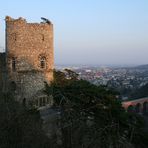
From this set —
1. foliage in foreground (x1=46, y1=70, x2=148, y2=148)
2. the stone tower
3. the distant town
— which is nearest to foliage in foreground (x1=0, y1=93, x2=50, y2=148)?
foliage in foreground (x1=46, y1=70, x2=148, y2=148)

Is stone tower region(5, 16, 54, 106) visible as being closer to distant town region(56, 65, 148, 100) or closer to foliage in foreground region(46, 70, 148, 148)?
foliage in foreground region(46, 70, 148, 148)

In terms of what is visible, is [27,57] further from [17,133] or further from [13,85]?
[17,133]

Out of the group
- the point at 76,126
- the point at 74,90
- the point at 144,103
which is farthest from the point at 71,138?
the point at 144,103

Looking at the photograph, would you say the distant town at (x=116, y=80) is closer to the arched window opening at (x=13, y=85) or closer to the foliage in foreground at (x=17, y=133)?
the arched window opening at (x=13, y=85)

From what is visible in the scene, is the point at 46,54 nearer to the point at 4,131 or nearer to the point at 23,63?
the point at 23,63

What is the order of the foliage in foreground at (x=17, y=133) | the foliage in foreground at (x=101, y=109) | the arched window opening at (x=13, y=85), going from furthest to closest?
the arched window opening at (x=13, y=85) → the foliage in foreground at (x=101, y=109) → the foliage in foreground at (x=17, y=133)

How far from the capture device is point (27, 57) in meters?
16.4

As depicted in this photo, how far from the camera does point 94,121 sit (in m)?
13.0

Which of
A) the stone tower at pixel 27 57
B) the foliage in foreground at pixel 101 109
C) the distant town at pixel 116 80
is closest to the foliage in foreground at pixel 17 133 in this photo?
the foliage in foreground at pixel 101 109

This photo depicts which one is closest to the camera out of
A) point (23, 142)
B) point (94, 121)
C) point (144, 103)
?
point (23, 142)

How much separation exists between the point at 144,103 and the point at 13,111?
36.0m

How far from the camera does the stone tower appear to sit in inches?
→ 644

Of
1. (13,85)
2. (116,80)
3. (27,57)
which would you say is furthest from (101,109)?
(116,80)

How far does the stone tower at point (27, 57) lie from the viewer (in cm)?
1636
